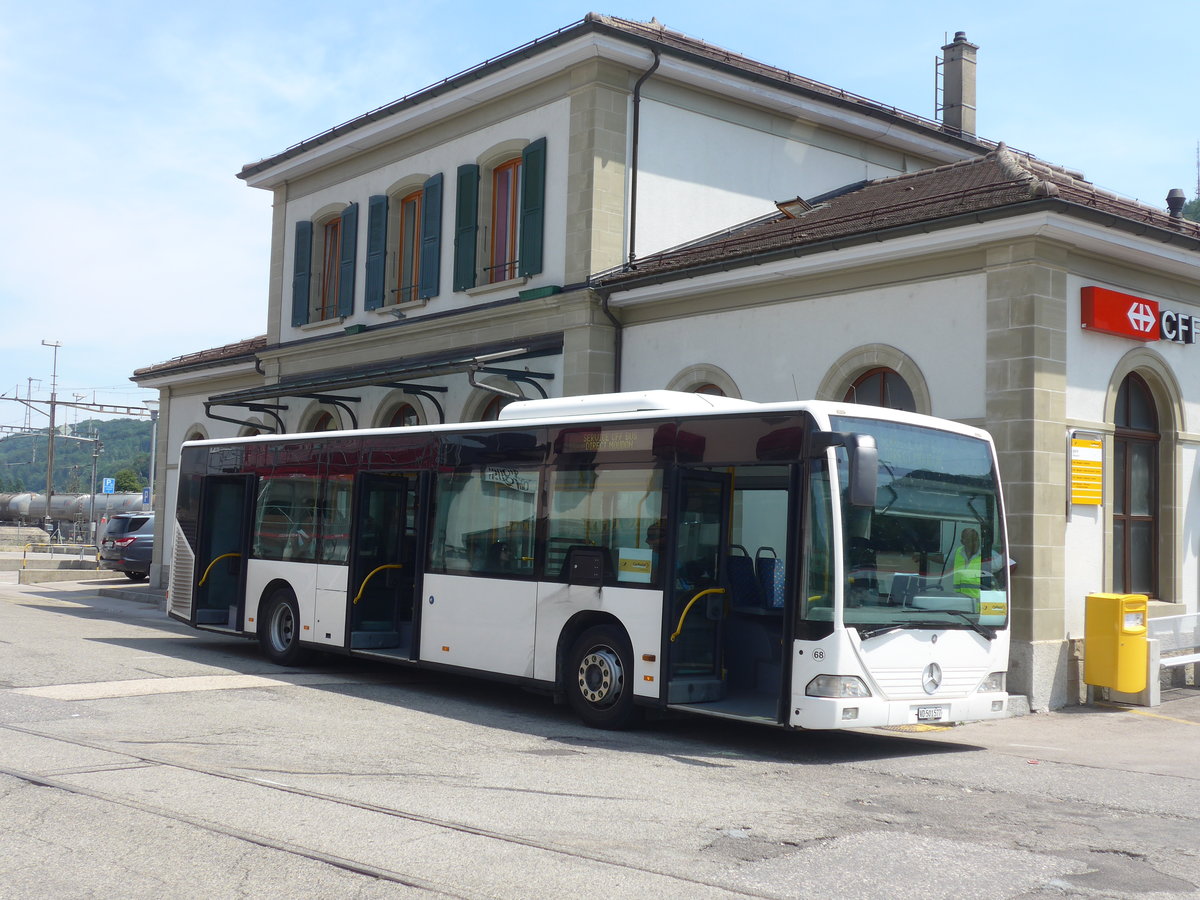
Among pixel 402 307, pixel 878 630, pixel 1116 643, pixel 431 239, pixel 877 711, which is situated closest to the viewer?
pixel 877 711

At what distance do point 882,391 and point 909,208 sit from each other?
222cm

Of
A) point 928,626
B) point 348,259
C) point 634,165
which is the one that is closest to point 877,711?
point 928,626

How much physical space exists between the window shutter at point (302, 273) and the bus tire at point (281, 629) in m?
11.0

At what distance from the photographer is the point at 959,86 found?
77.9ft

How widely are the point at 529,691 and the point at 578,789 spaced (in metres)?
5.78

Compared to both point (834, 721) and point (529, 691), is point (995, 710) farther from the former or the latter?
point (529, 691)

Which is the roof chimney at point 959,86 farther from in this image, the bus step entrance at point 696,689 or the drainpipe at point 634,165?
the bus step entrance at point 696,689

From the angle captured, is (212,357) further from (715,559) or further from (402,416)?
(715,559)

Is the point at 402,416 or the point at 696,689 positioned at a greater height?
the point at 402,416

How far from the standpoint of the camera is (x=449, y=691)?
529 inches

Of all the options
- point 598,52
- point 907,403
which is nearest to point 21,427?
point 598,52

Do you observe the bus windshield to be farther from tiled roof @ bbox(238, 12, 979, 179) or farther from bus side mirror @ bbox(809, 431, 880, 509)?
tiled roof @ bbox(238, 12, 979, 179)

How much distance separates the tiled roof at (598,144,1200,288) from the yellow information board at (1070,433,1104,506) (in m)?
2.42

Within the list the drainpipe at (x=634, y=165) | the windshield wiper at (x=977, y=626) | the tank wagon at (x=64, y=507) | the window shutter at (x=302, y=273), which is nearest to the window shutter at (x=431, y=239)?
the drainpipe at (x=634, y=165)
